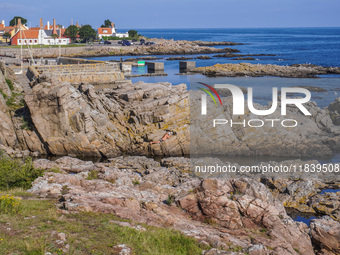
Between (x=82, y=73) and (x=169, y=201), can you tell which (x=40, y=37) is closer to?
(x=82, y=73)

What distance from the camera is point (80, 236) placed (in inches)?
485

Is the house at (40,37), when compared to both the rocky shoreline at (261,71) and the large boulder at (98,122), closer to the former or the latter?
the rocky shoreline at (261,71)

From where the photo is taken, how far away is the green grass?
11.4 meters

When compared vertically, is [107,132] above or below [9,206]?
above

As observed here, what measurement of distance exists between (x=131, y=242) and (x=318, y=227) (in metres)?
7.16

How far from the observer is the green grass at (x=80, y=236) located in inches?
449

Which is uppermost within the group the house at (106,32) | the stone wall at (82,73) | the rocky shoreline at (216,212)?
the house at (106,32)

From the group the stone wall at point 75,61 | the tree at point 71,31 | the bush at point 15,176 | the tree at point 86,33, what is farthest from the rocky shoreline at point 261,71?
the tree at point 86,33

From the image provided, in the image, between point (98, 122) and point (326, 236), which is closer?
point (326, 236)

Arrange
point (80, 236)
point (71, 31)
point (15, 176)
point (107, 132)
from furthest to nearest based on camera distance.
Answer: point (71, 31) < point (107, 132) < point (15, 176) < point (80, 236)

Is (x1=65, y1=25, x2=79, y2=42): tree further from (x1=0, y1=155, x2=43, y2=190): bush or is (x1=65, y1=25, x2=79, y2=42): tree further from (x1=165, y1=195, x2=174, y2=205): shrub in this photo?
(x1=165, y1=195, x2=174, y2=205): shrub

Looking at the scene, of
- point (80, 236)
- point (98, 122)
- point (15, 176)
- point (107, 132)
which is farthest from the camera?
point (107, 132)

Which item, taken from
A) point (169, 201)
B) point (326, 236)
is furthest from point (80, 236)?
point (326, 236)

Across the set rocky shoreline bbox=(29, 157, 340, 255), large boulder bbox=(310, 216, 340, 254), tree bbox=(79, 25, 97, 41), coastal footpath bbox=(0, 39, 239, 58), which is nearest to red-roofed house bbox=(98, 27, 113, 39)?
tree bbox=(79, 25, 97, 41)
